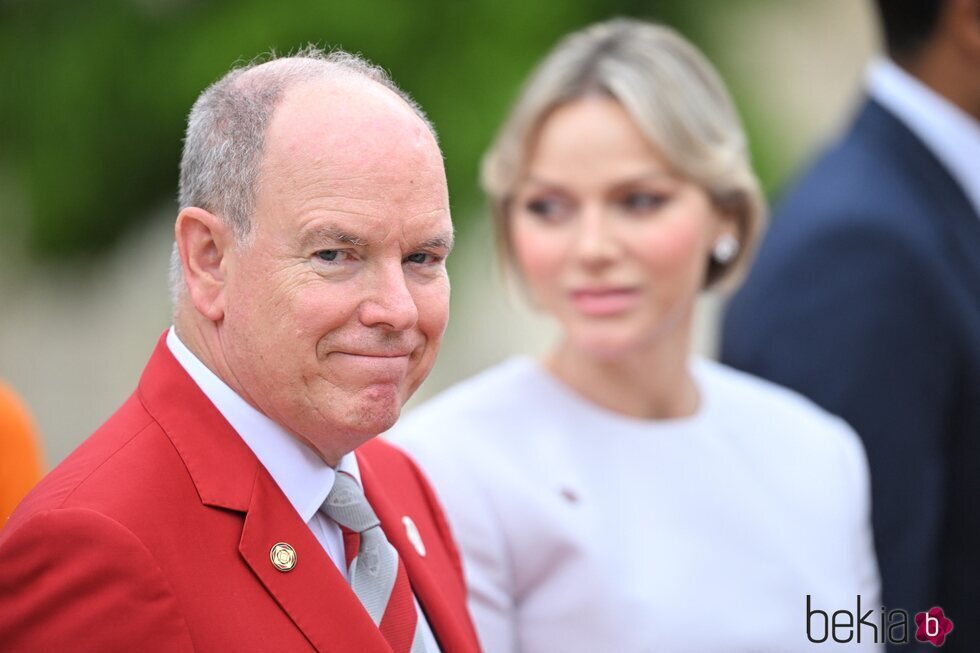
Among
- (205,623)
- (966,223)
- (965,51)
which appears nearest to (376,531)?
(205,623)

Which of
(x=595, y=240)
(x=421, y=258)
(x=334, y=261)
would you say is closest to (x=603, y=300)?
(x=595, y=240)

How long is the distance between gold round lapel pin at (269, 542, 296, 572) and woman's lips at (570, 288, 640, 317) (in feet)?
5.17

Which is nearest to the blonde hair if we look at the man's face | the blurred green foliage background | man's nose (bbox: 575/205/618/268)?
man's nose (bbox: 575/205/618/268)

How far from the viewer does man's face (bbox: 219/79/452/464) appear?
6.26ft

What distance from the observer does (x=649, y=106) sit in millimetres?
3404

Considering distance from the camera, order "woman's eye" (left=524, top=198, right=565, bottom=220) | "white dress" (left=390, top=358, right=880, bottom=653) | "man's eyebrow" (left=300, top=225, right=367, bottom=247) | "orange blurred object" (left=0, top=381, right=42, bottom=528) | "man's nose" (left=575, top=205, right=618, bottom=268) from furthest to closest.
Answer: "woman's eye" (left=524, top=198, right=565, bottom=220) → "man's nose" (left=575, top=205, right=618, bottom=268) → "white dress" (left=390, top=358, right=880, bottom=653) → "orange blurred object" (left=0, top=381, right=42, bottom=528) → "man's eyebrow" (left=300, top=225, right=367, bottom=247)

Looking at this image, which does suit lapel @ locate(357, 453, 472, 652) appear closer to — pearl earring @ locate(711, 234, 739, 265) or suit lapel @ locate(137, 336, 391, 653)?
suit lapel @ locate(137, 336, 391, 653)

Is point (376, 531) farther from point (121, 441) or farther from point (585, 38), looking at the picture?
point (585, 38)

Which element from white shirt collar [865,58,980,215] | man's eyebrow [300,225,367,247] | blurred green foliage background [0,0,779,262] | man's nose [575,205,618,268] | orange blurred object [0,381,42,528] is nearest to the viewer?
man's eyebrow [300,225,367,247]

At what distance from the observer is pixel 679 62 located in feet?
11.7

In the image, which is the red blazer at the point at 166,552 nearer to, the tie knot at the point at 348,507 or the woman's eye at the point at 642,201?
the tie knot at the point at 348,507

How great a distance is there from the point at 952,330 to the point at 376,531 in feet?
6.95

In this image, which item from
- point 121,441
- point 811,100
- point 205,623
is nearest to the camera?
point 205,623

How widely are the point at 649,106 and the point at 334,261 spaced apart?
5.47 feet
